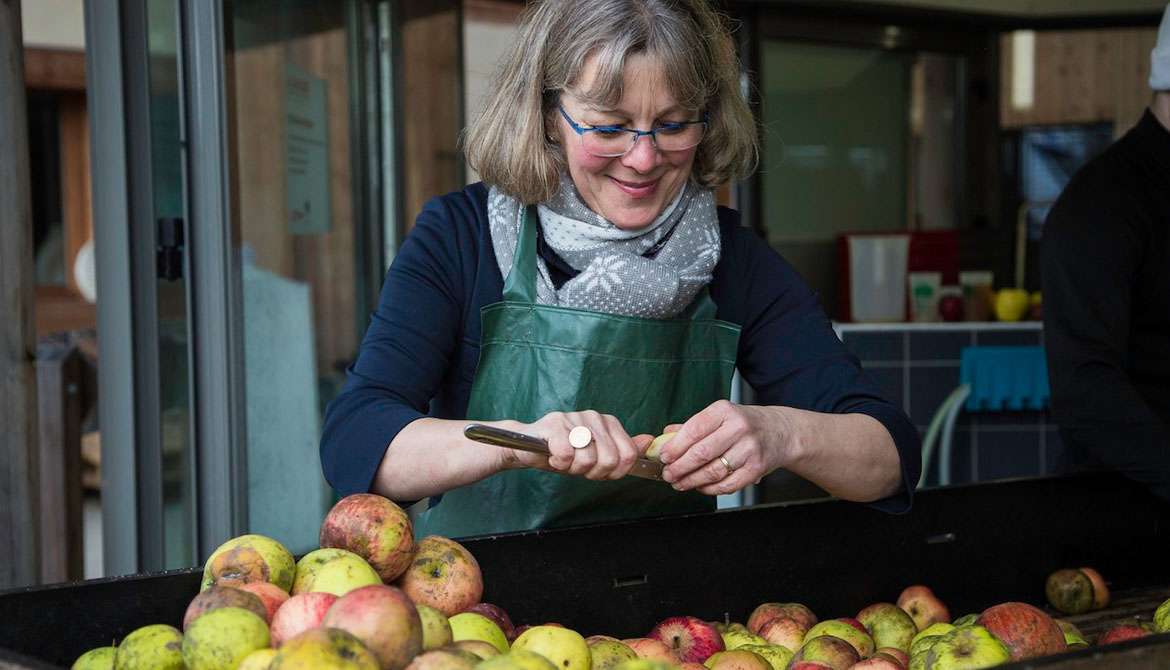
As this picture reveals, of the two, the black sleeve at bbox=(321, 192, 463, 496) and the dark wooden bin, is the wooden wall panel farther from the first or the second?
the black sleeve at bbox=(321, 192, 463, 496)

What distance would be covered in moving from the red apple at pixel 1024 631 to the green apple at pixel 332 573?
763 mm

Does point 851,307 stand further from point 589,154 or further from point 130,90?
point 589,154

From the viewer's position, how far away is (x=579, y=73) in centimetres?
187

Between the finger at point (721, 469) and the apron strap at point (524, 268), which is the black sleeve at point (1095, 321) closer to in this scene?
the finger at point (721, 469)

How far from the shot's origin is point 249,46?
3.59 metres

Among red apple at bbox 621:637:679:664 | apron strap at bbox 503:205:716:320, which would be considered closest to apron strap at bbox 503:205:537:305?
apron strap at bbox 503:205:716:320

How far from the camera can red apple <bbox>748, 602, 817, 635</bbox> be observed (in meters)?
1.71

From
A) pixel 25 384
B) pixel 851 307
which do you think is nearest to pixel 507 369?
pixel 25 384

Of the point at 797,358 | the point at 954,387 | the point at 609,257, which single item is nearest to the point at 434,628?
the point at 609,257

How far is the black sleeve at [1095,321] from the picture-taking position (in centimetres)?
233

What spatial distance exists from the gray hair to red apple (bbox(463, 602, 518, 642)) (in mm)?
725

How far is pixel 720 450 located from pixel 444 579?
416 mm

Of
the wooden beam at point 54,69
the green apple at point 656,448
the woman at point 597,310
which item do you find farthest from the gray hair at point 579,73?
the wooden beam at point 54,69

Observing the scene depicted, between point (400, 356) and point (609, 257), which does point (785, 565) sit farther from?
point (400, 356)
